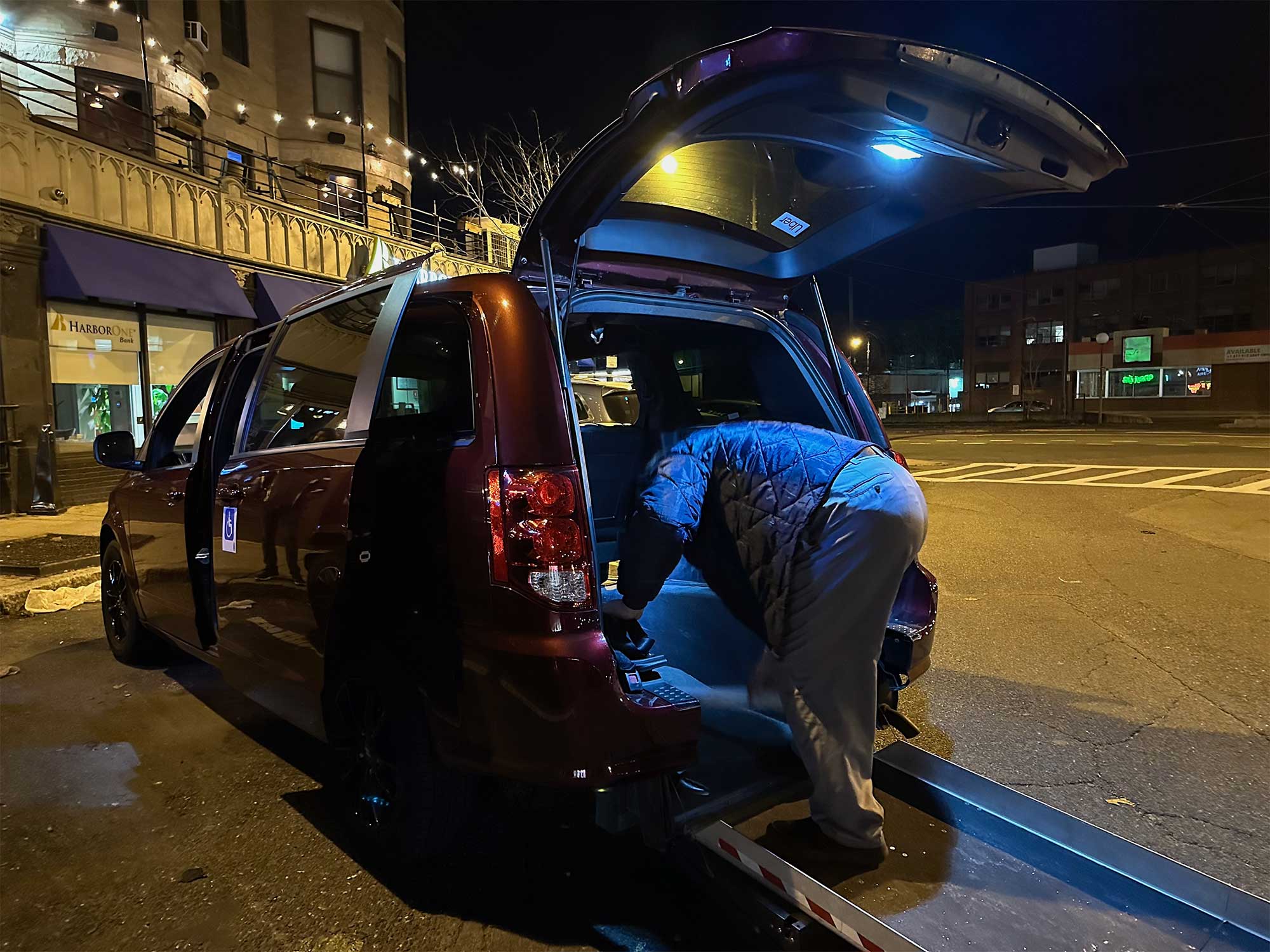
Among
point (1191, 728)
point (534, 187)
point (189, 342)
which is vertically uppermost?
point (534, 187)

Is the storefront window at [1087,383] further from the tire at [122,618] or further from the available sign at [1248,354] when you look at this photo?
the tire at [122,618]

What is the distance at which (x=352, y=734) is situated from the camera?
289cm

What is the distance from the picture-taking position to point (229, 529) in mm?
3438

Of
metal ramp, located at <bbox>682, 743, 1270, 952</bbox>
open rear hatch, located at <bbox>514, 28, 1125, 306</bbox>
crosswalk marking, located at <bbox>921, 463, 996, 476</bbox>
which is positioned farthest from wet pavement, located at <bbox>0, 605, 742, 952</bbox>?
crosswalk marking, located at <bbox>921, 463, 996, 476</bbox>

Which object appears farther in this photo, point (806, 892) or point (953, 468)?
point (953, 468)

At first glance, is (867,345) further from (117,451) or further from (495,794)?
(495,794)

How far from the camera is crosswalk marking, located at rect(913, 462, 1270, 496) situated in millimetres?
13375

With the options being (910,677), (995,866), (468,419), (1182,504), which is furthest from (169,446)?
(1182,504)

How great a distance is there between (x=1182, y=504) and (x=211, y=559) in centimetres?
1254

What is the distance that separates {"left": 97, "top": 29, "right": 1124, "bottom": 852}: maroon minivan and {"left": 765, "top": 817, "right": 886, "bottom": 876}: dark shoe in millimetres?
223

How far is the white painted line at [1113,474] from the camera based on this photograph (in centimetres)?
1434

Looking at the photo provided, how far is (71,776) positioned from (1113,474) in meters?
16.8

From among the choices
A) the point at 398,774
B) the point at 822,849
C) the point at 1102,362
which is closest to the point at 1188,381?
the point at 1102,362

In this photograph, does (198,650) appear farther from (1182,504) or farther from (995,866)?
(1182,504)
